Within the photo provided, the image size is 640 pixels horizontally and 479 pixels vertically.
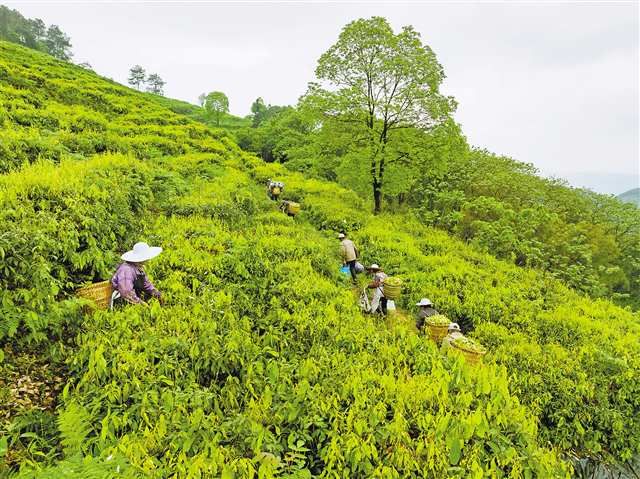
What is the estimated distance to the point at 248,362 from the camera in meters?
4.65

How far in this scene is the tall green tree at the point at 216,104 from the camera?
41956mm

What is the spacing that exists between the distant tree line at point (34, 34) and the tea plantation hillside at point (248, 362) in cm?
6330

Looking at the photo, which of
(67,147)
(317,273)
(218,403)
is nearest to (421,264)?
(317,273)

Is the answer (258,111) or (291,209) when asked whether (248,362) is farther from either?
(258,111)

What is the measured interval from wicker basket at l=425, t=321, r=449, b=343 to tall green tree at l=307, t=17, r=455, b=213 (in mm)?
9751

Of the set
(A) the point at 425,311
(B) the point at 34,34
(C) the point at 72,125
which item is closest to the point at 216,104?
(C) the point at 72,125

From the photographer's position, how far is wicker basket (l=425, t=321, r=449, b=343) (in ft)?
24.4

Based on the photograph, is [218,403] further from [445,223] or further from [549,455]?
[445,223]

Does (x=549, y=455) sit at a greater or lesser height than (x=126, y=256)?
lesser

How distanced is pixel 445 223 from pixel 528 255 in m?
4.10

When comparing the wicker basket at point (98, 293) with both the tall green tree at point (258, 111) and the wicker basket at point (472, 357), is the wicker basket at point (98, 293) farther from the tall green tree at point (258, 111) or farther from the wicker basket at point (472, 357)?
the tall green tree at point (258, 111)

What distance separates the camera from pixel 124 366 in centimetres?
397

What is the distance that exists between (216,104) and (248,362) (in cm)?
4403

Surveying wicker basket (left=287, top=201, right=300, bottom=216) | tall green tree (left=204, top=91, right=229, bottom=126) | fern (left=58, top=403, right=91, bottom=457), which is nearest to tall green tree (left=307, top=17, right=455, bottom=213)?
wicker basket (left=287, top=201, right=300, bottom=216)
